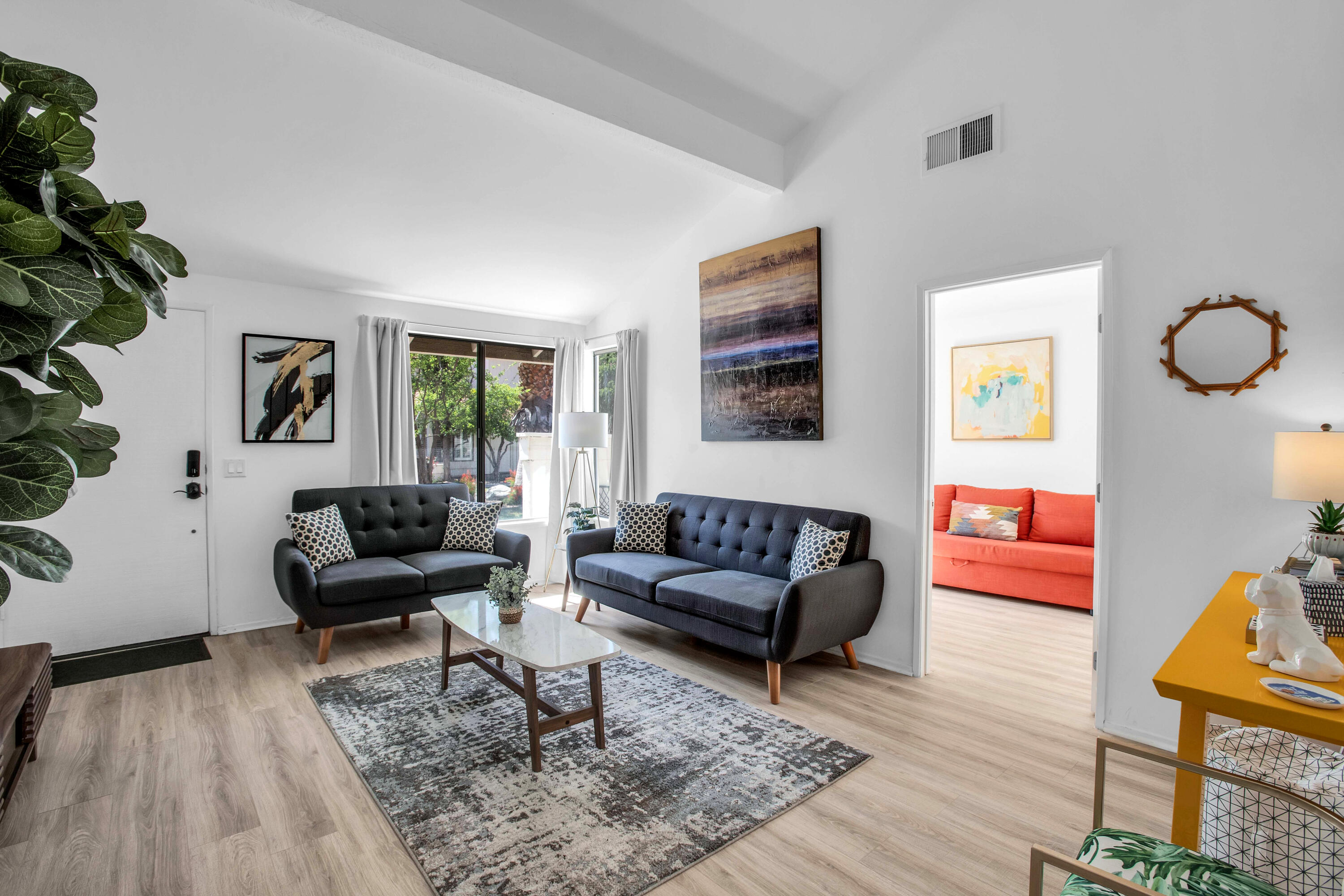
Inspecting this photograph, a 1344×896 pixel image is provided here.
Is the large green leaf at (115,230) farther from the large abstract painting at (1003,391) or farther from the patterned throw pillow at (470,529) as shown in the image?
the large abstract painting at (1003,391)

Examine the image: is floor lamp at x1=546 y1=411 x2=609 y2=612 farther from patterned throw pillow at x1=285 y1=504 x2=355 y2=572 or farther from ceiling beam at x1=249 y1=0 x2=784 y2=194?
ceiling beam at x1=249 y1=0 x2=784 y2=194

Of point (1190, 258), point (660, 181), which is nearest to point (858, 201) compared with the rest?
point (660, 181)

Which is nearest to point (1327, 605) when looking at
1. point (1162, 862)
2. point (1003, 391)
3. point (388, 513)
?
point (1162, 862)

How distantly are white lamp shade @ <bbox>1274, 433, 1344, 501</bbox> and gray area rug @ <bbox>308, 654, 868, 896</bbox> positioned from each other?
1814 mm

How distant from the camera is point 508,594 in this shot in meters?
3.18

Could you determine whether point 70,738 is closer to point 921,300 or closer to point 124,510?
point 124,510

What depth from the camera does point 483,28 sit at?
114 inches

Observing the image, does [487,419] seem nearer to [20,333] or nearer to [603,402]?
[603,402]

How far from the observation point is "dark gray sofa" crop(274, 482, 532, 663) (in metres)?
3.91

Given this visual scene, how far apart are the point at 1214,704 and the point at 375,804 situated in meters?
2.52

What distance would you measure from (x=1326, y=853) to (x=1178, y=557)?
1.90 meters

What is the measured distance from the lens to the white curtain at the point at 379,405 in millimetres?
4938

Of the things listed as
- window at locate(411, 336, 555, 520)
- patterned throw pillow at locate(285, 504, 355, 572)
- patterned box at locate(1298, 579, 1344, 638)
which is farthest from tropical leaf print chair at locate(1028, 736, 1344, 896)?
window at locate(411, 336, 555, 520)

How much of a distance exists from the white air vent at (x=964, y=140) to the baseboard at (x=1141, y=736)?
9.02 ft
